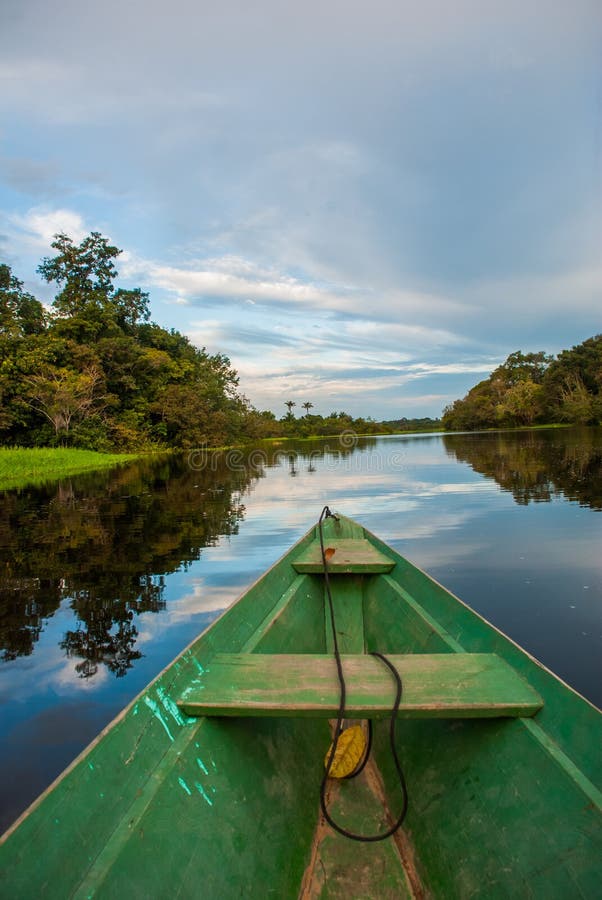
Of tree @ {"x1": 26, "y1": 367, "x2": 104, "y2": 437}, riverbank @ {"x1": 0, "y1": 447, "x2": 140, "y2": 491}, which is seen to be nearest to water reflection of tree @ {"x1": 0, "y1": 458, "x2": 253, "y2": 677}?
riverbank @ {"x1": 0, "y1": 447, "x2": 140, "y2": 491}

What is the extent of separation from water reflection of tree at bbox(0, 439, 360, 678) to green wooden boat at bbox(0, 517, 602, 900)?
1918mm

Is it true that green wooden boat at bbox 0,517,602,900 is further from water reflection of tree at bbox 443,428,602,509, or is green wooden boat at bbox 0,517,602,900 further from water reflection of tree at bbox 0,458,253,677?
water reflection of tree at bbox 443,428,602,509

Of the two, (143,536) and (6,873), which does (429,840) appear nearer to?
(6,873)

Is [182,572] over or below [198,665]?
below

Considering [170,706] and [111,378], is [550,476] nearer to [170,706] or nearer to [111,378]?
[170,706]

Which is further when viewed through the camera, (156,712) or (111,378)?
(111,378)

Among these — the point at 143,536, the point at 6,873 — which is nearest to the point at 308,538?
the point at 6,873

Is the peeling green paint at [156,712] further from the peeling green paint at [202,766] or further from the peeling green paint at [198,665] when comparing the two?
the peeling green paint at [198,665]

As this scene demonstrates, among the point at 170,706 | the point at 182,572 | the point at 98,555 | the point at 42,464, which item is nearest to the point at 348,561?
the point at 170,706

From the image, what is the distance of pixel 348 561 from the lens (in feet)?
11.5

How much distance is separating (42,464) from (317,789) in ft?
68.0

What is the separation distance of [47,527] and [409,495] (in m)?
7.38

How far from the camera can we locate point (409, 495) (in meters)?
11.4

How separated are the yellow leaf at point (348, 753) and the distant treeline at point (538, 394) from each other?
53819 mm
